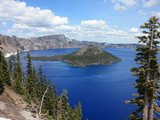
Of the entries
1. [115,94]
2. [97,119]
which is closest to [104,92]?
[115,94]

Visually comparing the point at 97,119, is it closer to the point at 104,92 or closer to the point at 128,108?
the point at 128,108

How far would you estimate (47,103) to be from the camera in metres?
63.9

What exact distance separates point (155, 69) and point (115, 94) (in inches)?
3989

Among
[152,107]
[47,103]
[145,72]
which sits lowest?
[47,103]

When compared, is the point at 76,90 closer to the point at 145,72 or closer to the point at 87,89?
the point at 87,89

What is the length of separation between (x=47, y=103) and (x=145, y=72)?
55495 millimetres

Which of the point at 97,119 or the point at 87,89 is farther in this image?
the point at 87,89

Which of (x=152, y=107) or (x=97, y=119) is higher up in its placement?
(x=152, y=107)

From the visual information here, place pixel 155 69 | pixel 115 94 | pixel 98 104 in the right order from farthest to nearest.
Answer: pixel 115 94 → pixel 98 104 → pixel 155 69

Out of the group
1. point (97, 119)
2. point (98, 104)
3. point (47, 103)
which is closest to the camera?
point (47, 103)

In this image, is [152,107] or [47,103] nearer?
[152,107]

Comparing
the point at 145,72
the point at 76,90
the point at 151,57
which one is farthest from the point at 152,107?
the point at 76,90

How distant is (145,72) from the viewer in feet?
59.2

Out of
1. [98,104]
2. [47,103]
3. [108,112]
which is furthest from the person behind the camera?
[98,104]
